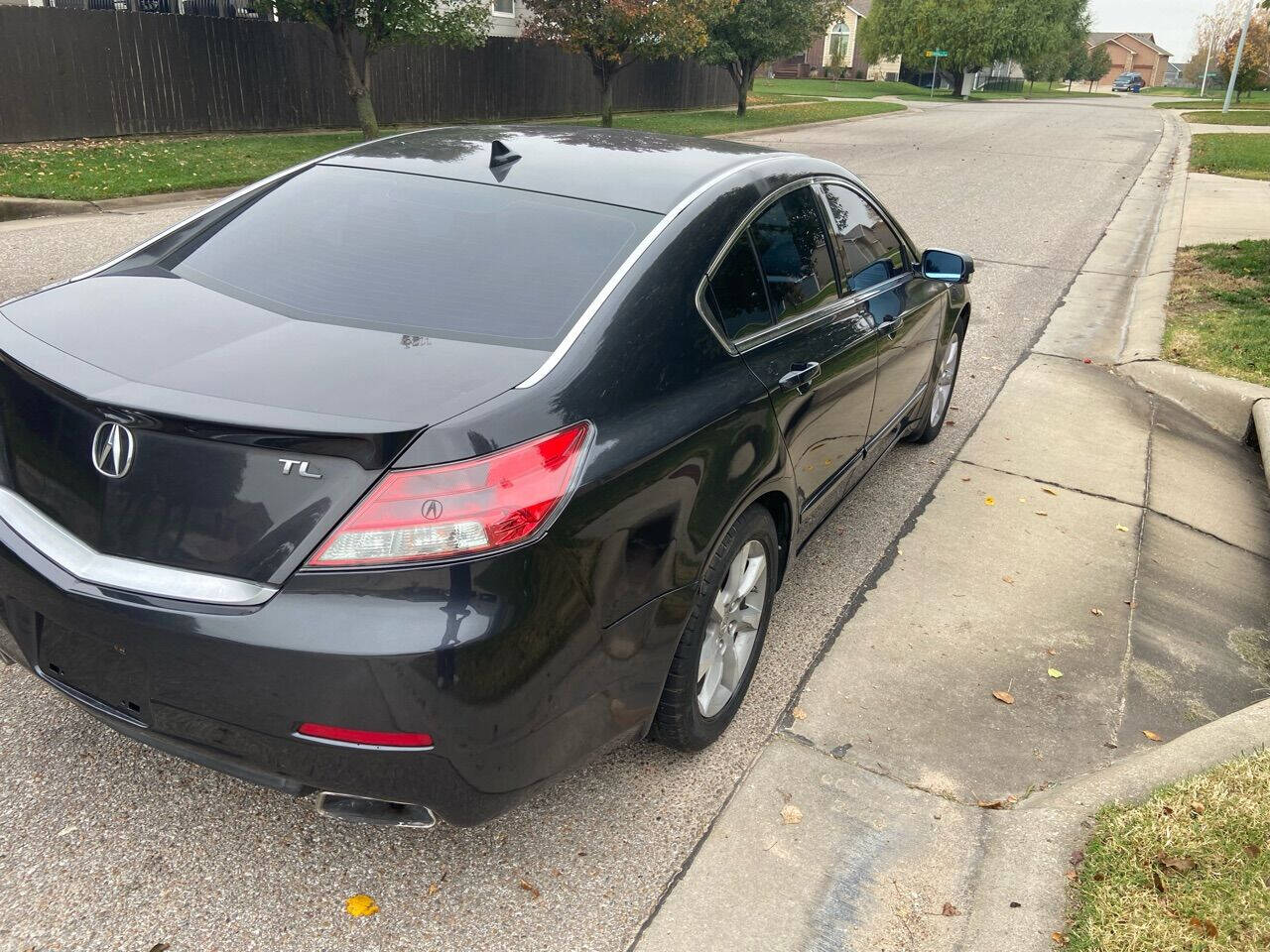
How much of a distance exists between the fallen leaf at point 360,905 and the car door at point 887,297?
8.59 ft

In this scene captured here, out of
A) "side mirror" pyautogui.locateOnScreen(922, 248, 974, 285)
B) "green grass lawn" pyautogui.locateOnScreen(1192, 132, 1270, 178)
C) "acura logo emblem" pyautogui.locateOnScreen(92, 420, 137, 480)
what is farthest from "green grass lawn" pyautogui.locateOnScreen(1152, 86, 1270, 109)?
"acura logo emblem" pyautogui.locateOnScreen(92, 420, 137, 480)

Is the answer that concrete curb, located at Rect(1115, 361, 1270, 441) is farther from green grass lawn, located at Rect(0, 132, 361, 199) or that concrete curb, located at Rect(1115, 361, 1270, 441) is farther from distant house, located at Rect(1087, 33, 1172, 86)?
distant house, located at Rect(1087, 33, 1172, 86)

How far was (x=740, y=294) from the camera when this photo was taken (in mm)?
3023

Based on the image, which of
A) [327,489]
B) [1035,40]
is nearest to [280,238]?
[327,489]

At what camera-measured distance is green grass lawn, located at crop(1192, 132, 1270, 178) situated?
1905 cm

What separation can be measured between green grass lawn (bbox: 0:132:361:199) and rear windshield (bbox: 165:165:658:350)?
31.1 feet

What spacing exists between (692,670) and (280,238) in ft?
5.52

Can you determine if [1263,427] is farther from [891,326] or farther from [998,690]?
[998,690]

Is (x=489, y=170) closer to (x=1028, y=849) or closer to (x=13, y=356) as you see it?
(x=13, y=356)

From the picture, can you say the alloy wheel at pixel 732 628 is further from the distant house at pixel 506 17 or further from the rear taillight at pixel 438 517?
the distant house at pixel 506 17

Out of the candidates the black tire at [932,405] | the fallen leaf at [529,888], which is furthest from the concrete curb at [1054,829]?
the black tire at [932,405]

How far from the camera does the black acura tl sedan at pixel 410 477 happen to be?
2035 mm

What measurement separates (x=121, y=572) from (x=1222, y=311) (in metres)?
8.84

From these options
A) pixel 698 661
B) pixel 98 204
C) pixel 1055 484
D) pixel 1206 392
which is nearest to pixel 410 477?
pixel 698 661
